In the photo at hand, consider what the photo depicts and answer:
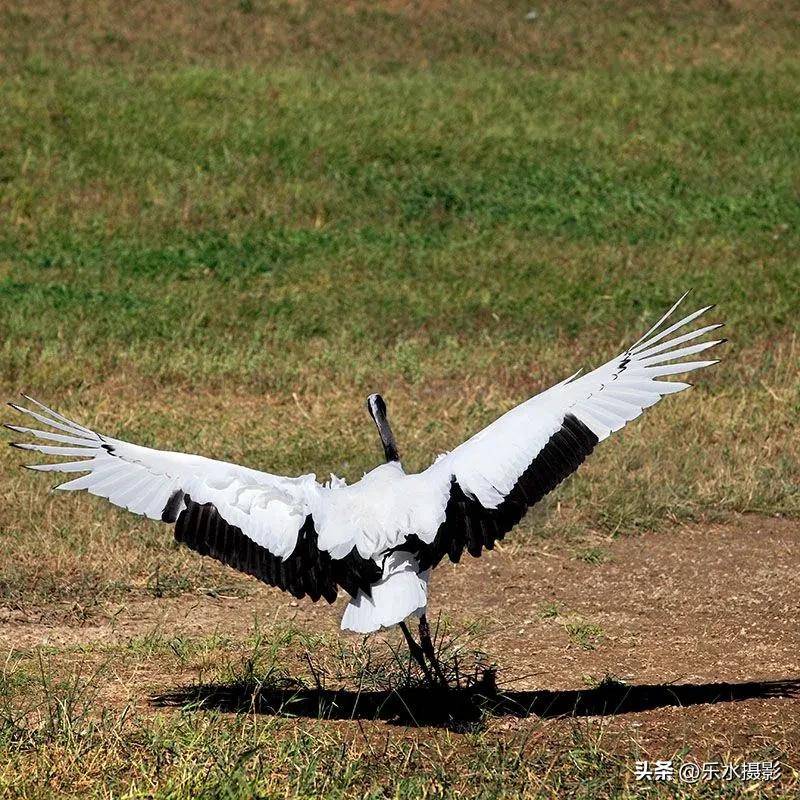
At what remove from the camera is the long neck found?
5.07 meters

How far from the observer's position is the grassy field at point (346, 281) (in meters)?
4.61

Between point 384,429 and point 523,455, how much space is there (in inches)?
30.3

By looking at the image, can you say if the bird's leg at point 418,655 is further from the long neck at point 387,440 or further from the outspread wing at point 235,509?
the long neck at point 387,440

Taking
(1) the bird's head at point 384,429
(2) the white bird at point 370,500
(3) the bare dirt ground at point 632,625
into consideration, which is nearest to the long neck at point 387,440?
(1) the bird's head at point 384,429

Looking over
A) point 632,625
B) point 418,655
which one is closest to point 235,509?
point 418,655

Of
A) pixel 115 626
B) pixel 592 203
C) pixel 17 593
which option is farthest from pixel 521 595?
pixel 592 203

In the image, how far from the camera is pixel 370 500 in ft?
15.1

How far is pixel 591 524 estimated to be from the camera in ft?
22.6

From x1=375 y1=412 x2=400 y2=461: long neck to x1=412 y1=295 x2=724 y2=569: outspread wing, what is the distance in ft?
1.45

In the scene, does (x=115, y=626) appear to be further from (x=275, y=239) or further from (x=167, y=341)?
(x=275, y=239)

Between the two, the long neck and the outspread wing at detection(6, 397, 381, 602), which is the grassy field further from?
the long neck

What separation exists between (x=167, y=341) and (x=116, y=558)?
3925mm

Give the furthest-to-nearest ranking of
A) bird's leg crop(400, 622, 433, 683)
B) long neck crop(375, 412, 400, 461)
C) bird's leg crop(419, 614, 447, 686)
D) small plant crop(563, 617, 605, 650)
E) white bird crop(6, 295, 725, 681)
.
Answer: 1. small plant crop(563, 617, 605, 650)
2. long neck crop(375, 412, 400, 461)
3. bird's leg crop(400, 622, 433, 683)
4. bird's leg crop(419, 614, 447, 686)
5. white bird crop(6, 295, 725, 681)

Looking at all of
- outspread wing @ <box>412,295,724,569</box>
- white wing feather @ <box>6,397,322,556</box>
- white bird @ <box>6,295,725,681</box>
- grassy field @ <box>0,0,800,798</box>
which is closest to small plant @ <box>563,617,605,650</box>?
grassy field @ <box>0,0,800,798</box>
